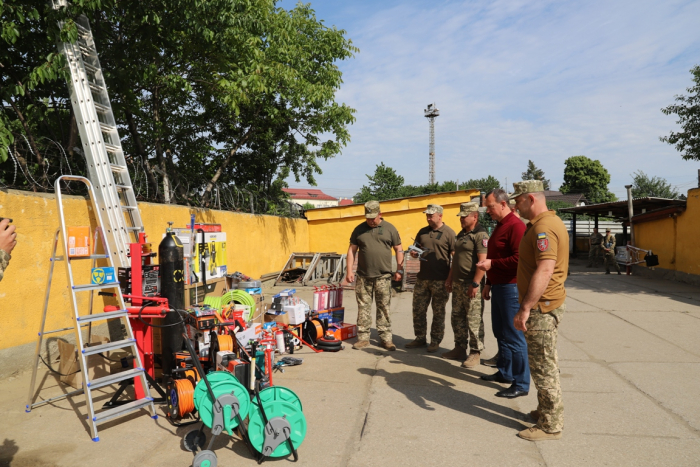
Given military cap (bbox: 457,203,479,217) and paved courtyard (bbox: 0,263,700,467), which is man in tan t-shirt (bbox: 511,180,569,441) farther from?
military cap (bbox: 457,203,479,217)

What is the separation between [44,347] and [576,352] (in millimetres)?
7072

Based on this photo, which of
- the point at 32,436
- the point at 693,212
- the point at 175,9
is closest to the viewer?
the point at 32,436

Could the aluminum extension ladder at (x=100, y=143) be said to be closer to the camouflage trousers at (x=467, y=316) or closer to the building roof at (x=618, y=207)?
the camouflage trousers at (x=467, y=316)

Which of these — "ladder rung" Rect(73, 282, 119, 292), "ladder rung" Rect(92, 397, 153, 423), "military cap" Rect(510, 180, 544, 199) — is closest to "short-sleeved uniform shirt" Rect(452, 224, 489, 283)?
"military cap" Rect(510, 180, 544, 199)

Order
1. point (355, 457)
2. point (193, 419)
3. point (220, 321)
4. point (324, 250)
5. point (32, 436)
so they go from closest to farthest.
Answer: point (355, 457), point (32, 436), point (193, 419), point (220, 321), point (324, 250)

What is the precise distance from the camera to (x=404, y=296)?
12969 mm

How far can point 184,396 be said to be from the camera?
4.14m

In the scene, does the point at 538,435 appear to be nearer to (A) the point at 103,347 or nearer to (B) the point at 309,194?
(A) the point at 103,347

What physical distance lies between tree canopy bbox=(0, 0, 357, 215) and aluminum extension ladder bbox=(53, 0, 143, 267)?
253 mm

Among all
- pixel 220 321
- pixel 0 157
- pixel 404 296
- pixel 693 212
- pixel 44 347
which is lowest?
pixel 404 296

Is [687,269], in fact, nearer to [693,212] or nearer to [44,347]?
[693,212]

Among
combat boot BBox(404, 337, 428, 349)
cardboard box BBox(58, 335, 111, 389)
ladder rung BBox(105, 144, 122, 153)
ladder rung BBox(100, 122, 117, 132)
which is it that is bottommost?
combat boot BBox(404, 337, 428, 349)

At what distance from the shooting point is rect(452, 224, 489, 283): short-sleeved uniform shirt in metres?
5.86

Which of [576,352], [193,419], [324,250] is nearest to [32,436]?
[193,419]
